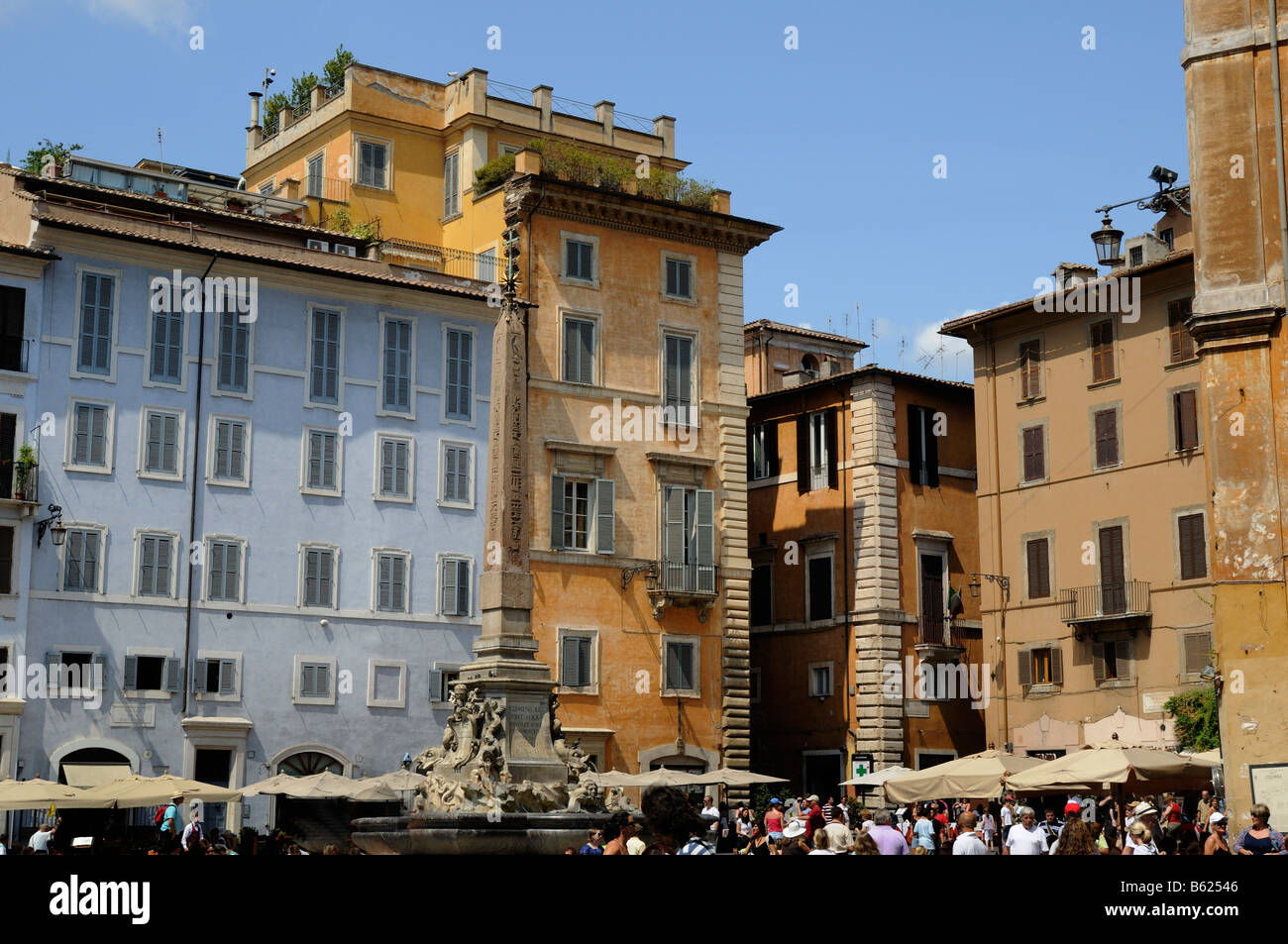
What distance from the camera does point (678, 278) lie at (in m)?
41.7

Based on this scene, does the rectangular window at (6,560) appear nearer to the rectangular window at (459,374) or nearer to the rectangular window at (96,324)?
the rectangular window at (96,324)

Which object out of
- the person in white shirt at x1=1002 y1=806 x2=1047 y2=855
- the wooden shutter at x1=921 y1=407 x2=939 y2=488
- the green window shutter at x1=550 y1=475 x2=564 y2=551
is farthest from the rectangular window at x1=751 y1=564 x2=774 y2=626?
the person in white shirt at x1=1002 y1=806 x2=1047 y2=855

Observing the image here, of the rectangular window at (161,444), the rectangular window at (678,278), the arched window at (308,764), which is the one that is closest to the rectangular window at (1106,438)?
the rectangular window at (678,278)

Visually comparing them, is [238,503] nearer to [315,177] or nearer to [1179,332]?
[315,177]

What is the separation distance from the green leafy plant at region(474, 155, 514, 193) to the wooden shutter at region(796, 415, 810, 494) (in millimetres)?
10163

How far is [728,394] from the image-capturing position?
137 ft

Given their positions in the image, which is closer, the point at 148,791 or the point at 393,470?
the point at 148,791

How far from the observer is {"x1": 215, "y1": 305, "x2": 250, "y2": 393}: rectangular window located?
35.6 metres

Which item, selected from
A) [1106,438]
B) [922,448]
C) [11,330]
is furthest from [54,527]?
[1106,438]

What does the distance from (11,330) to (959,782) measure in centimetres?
2014

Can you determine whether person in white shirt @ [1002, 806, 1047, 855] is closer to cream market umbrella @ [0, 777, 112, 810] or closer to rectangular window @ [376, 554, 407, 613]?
cream market umbrella @ [0, 777, 112, 810]

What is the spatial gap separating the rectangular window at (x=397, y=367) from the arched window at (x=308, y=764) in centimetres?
780
